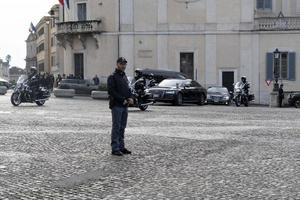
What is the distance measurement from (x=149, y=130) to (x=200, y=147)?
395 centimetres

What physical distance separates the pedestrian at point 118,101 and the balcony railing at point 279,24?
134 ft

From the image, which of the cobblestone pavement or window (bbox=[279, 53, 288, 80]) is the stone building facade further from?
the cobblestone pavement

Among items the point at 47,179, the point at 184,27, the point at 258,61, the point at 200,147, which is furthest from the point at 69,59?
the point at 47,179

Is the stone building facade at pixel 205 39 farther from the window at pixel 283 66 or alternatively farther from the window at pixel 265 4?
the window at pixel 265 4

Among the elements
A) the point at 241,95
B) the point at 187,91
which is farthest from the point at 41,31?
the point at 187,91

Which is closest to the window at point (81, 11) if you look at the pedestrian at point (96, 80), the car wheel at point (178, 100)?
the pedestrian at point (96, 80)

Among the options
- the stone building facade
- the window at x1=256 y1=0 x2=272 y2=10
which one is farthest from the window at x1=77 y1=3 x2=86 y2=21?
the window at x1=256 y1=0 x2=272 y2=10

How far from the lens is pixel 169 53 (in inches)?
2067

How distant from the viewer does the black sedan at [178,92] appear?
3312cm

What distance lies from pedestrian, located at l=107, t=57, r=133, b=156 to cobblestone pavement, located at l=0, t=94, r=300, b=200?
332 mm

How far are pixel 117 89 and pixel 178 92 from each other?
21428mm

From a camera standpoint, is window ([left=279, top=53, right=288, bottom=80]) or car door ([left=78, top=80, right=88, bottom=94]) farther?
window ([left=279, top=53, right=288, bottom=80])

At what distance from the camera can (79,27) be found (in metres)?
54.6

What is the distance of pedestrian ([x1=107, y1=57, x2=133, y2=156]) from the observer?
1205 cm
